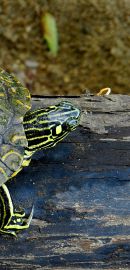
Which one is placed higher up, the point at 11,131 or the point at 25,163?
the point at 11,131

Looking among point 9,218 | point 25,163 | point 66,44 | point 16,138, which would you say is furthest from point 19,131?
point 66,44

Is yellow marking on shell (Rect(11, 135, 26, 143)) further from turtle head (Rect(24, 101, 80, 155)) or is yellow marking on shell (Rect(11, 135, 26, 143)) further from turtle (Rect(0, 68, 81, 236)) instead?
turtle head (Rect(24, 101, 80, 155))

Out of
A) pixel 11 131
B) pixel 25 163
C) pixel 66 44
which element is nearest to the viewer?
pixel 11 131

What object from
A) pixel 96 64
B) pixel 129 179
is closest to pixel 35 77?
pixel 96 64

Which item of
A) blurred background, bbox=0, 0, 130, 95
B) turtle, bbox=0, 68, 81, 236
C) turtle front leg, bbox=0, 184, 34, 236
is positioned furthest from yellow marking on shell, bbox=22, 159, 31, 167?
blurred background, bbox=0, 0, 130, 95

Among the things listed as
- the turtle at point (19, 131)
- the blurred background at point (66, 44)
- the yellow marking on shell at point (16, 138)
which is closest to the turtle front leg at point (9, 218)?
the turtle at point (19, 131)

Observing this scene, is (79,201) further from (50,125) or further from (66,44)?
(66,44)

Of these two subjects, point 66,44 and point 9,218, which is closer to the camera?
point 9,218
